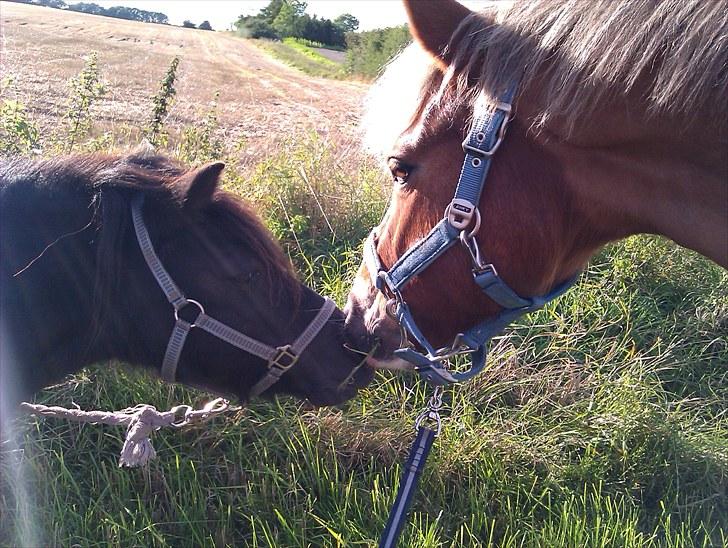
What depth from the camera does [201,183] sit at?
194cm

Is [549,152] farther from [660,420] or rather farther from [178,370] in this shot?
[660,420]

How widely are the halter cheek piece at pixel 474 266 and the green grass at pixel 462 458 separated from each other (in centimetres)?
99

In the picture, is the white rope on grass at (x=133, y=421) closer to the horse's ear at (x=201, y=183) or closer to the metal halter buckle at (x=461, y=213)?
the horse's ear at (x=201, y=183)

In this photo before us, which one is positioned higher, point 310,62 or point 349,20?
point 310,62

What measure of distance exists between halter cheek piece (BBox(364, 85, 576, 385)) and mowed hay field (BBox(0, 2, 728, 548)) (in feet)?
3.25

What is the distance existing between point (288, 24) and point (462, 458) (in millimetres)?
10558

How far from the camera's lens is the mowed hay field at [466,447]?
8.89 ft

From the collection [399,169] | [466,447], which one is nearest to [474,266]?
[399,169]

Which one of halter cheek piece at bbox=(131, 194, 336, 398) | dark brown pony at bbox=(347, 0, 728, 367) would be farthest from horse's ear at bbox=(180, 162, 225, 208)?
dark brown pony at bbox=(347, 0, 728, 367)

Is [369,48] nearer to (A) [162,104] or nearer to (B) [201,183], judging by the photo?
(A) [162,104]

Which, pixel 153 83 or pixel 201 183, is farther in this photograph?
pixel 153 83

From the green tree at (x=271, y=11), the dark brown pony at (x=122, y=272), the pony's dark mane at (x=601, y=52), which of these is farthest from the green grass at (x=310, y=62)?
the pony's dark mane at (x=601, y=52)

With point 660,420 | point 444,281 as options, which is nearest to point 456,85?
point 444,281

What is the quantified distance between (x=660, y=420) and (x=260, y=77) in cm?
1884
